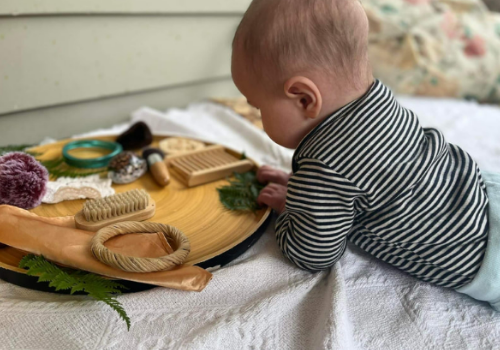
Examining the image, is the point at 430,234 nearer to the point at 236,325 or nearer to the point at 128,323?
the point at 236,325

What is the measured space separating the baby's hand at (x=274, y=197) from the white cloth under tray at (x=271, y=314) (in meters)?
0.06

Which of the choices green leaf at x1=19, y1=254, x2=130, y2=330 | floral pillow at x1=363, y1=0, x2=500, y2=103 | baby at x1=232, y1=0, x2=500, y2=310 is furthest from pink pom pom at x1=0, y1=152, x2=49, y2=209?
floral pillow at x1=363, y1=0, x2=500, y2=103

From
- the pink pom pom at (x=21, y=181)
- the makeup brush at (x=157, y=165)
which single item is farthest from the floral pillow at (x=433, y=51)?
the pink pom pom at (x=21, y=181)

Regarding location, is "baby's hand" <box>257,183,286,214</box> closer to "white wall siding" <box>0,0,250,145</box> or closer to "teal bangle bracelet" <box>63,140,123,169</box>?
"teal bangle bracelet" <box>63,140,123,169</box>

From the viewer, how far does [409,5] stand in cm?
156

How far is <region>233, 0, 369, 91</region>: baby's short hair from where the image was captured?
57cm

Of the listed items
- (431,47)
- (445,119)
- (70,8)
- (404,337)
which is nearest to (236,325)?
(404,337)

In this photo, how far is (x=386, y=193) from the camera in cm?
61

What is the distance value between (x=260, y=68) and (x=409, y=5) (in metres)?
1.23

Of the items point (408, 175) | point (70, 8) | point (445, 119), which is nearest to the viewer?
point (408, 175)

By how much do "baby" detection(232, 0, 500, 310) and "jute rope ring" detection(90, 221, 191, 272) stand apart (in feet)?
0.59

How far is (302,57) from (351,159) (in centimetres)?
17

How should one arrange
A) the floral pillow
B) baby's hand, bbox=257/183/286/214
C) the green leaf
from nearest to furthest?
the green leaf → baby's hand, bbox=257/183/286/214 → the floral pillow

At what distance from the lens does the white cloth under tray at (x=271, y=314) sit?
52 cm
